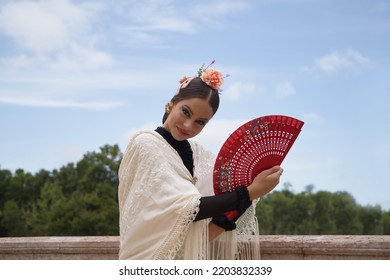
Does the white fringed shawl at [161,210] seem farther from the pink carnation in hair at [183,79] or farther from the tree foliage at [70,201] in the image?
the tree foliage at [70,201]

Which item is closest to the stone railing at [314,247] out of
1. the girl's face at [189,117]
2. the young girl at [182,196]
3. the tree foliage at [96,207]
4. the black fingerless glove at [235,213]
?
the young girl at [182,196]

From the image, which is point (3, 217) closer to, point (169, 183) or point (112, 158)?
point (112, 158)

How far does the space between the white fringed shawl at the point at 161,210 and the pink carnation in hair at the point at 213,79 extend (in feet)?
1.19

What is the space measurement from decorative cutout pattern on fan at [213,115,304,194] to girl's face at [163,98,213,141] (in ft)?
0.66

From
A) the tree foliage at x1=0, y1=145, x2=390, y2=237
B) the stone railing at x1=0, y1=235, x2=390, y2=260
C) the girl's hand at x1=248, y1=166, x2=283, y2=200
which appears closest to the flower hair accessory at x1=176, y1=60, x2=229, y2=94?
the girl's hand at x1=248, y1=166, x2=283, y2=200

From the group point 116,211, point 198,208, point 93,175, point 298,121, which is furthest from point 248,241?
point 93,175

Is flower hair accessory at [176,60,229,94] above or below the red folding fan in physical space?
above

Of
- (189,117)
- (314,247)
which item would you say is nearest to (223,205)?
(189,117)

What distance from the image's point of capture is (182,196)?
2.86m

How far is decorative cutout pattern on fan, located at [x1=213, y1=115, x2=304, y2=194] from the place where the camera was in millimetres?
2863

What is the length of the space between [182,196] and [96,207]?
3217cm

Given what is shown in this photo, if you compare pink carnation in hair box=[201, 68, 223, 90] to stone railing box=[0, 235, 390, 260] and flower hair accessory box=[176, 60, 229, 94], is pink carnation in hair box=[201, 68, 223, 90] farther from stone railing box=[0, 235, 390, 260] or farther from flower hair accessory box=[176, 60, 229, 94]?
stone railing box=[0, 235, 390, 260]

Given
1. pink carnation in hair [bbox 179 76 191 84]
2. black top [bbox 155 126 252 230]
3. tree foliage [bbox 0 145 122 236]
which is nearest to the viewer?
black top [bbox 155 126 252 230]

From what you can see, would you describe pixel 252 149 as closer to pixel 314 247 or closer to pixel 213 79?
pixel 213 79
